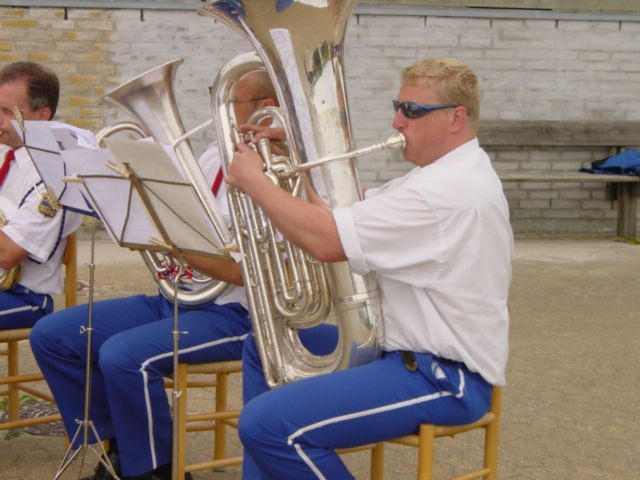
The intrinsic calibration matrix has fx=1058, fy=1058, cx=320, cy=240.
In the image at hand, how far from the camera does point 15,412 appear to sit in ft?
13.5

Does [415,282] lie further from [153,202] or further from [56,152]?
[56,152]

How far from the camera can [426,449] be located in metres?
2.62

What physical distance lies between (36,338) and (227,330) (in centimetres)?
69

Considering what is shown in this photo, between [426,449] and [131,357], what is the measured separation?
1048mm

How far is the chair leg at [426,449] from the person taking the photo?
8.59 feet

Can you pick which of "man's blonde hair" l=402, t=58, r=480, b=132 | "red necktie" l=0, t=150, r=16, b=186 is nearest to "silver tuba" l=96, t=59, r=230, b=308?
"red necktie" l=0, t=150, r=16, b=186

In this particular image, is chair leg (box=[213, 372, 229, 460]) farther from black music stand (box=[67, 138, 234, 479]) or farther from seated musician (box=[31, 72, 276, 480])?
black music stand (box=[67, 138, 234, 479])

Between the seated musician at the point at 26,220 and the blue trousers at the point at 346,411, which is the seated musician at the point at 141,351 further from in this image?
the blue trousers at the point at 346,411

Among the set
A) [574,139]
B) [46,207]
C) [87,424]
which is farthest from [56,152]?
[574,139]

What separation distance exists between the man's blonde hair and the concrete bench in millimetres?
6598

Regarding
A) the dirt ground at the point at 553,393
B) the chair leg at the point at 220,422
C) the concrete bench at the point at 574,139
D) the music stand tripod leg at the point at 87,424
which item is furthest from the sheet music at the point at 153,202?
the concrete bench at the point at 574,139

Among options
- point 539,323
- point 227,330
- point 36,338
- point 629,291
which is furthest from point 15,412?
point 629,291

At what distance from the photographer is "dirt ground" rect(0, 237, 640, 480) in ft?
12.4

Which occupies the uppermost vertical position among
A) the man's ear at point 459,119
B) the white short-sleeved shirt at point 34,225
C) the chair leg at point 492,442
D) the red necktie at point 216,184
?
the man's ear at point 459,119
